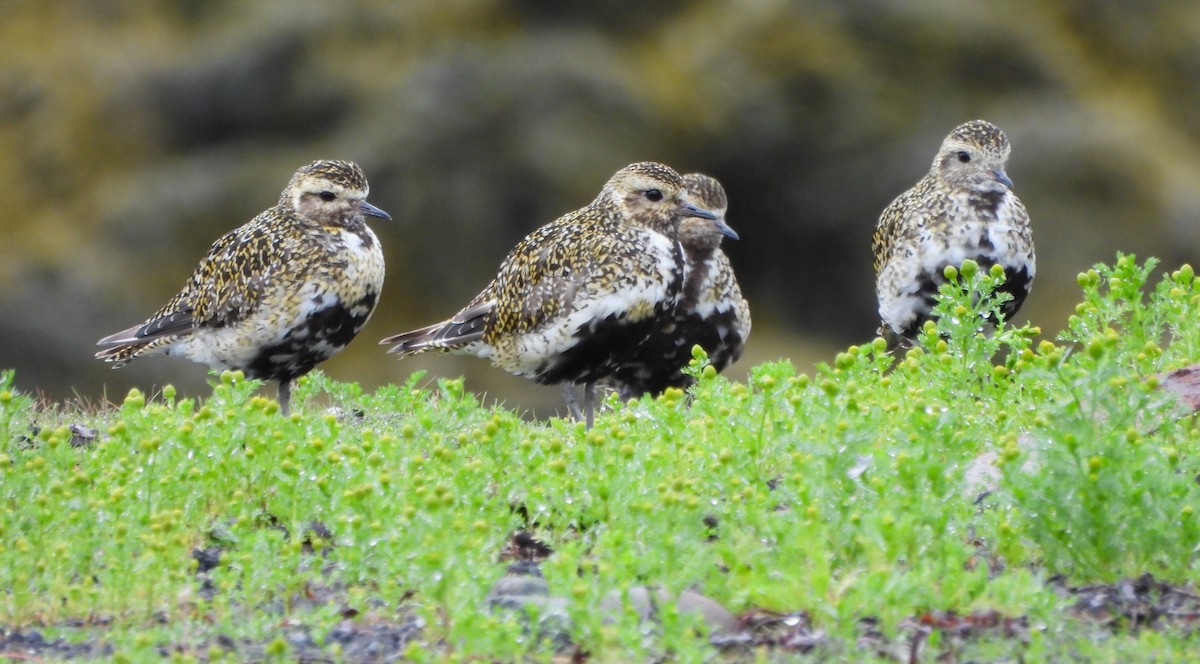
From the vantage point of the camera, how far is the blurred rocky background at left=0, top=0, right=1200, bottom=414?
21.1 m

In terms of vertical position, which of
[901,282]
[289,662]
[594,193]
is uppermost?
[594,193]

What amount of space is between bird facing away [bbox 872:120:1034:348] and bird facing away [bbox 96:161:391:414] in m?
3.85

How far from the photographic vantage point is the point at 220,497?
678cm

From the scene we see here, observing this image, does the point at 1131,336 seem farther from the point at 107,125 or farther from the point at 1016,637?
the point at 107,125

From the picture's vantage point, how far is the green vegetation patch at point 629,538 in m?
4.97

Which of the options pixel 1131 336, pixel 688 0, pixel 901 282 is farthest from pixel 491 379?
pixel 1131 336

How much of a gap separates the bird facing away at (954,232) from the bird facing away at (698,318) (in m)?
1.23

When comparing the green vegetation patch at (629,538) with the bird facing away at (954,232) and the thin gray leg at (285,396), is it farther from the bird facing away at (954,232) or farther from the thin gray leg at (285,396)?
the bird facing away at (954,232)

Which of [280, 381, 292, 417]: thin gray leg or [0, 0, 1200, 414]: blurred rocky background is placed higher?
[0, 0, 1200, 414]: blurred rocky background

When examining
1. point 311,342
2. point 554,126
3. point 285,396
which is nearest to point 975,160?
point 311,342

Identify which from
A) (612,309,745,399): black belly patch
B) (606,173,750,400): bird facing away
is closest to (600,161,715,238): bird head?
(606,173,750,400): bird facing away

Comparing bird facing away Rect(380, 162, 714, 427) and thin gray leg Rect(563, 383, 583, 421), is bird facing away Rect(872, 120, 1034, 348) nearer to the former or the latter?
bird facing away Rect(380, 162, 714, 427)

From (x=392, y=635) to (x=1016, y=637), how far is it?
206 centimetres

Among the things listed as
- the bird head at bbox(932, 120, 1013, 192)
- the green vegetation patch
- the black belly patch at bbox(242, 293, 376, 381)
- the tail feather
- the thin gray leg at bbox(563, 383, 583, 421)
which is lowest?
the green vegetation patch
